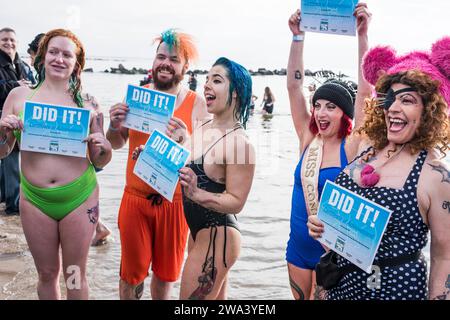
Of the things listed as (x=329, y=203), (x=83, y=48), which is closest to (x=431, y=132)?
(x=329, y=203)

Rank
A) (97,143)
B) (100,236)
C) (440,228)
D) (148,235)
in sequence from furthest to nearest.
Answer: (100,236), (148,235), (97,143), (440,228)

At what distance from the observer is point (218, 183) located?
3168 mm

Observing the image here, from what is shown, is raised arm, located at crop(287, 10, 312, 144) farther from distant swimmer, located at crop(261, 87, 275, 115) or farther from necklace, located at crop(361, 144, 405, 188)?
distant swimmer, located at crop(261, 87, 275, 115)

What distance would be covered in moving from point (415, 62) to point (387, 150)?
0.48 metres

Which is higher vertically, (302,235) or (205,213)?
(205,213)

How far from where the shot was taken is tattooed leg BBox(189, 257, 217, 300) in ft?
10.3

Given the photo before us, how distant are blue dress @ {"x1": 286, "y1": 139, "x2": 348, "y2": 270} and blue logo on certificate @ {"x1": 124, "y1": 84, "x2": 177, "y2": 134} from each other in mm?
1045

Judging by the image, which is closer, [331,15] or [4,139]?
[331,15]

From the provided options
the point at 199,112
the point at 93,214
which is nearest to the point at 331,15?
the point at 199,112

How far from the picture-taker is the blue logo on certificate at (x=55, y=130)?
3.47m

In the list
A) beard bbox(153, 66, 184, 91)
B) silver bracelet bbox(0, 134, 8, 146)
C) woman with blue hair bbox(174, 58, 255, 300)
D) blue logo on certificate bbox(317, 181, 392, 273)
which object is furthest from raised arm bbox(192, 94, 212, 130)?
blue logo on certificate bbox(317, 181, 392, 273)

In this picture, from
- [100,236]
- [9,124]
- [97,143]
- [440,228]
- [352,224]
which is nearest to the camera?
[440,228]

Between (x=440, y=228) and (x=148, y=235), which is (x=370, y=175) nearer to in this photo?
(x=440, y=228)

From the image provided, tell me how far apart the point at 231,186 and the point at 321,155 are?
64cm
